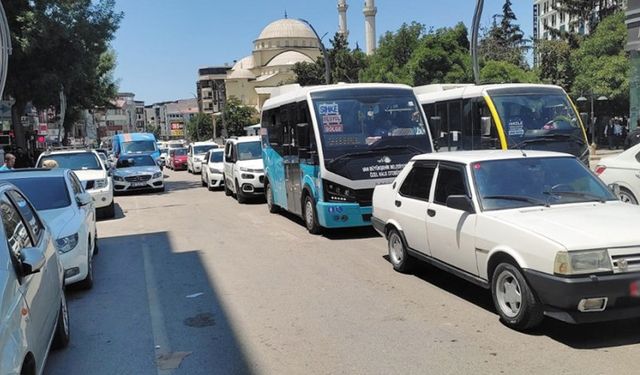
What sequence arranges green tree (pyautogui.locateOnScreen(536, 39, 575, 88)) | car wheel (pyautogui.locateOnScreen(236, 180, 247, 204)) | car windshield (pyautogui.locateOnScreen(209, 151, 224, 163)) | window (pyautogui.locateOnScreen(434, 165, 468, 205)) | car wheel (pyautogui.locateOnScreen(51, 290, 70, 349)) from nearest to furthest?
car wheel (pyautogui.locateOnScreen(51, 290, 70, 349)) → window (pyautogui.locateOnScreen(434, 165, 468, 205)) → car wheel (pyautogui.locateOnScreen(236, 180, 247, 204)) → car windshield (pyautogui.locateOnScreen(209, 151, 224, 163)) → green tree (pyautogui.locateOnScreen(536, 39, 575, 88))

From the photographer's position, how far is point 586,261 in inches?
188

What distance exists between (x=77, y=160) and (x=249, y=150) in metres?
4.82

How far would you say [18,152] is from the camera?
26.2 meters

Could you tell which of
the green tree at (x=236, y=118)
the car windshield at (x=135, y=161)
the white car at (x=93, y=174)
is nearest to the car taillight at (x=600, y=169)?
the white car at (x=93, y=174)

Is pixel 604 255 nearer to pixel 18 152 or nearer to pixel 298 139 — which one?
pixel 298 139

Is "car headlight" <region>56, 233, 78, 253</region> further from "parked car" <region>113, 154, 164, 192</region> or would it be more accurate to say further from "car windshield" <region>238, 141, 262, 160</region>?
"parked car" <region>113, 154, 164, 192</region>

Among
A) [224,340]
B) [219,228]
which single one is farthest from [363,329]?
[219,228]

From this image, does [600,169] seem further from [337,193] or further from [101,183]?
[101,183]

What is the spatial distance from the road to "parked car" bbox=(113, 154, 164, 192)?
12.3 m

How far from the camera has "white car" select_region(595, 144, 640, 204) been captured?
10008mm

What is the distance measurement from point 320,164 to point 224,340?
212 inches

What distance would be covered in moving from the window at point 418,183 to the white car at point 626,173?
14.9 ft

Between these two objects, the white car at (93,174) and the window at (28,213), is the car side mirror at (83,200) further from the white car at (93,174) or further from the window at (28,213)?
the white car at (93,174)

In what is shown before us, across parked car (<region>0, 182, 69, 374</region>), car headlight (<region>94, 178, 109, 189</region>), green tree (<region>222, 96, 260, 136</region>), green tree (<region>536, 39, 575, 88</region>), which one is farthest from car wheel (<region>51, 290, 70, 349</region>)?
green tree (<region>222, 96, 260, 136</region>)
